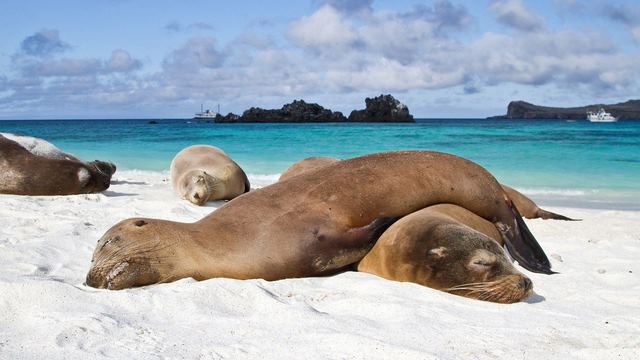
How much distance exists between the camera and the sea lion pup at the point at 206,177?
29.5 ft

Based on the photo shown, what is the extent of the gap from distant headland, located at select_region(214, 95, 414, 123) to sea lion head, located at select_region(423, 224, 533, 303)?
77259 mm

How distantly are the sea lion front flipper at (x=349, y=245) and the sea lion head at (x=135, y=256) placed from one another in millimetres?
928

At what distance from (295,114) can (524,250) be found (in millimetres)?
78468

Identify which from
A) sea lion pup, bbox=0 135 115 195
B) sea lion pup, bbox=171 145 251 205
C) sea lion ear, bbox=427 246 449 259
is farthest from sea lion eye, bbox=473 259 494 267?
sea lion pup, bbox=0 135 115 195

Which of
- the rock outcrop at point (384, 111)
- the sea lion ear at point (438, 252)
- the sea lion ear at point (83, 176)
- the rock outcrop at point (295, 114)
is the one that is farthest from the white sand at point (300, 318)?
the rock outcrop at point (295, 114)

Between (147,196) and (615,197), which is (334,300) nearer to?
(147,196)

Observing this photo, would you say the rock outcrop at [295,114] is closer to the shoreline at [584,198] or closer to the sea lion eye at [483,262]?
the shoreline at [584,198]

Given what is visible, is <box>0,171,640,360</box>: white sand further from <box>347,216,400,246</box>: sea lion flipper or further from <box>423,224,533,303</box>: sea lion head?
<box>347,216,400,246</box>: sea lion flipper

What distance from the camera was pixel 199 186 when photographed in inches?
352

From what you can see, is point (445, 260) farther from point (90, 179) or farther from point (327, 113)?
point (327, 113)

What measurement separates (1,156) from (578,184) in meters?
11.3

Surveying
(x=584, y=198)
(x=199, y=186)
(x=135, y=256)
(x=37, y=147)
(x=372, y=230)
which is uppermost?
(x=37, y=147)

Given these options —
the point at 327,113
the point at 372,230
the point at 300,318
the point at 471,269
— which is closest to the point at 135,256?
the point at 300,318

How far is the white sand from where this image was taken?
2.91 m
